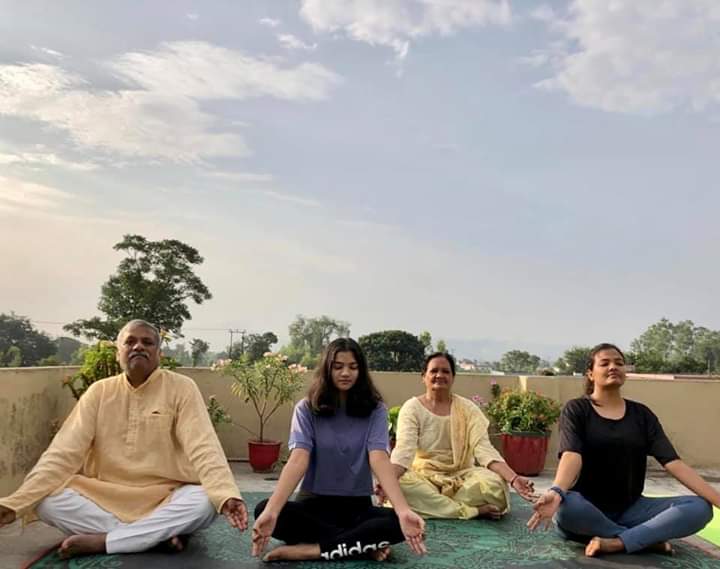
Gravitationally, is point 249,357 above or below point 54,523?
above

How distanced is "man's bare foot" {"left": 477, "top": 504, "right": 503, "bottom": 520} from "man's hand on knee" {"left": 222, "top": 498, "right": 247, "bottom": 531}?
6.22 ft

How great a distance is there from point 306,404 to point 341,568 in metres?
0.82

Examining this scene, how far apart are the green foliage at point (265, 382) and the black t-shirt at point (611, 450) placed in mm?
3620

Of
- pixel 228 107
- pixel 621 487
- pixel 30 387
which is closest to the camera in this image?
pixel 621 487

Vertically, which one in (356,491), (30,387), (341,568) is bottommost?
(341,568)

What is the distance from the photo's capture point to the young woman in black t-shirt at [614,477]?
12.8ft

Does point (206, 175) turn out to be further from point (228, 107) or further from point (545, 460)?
point (545, 460)

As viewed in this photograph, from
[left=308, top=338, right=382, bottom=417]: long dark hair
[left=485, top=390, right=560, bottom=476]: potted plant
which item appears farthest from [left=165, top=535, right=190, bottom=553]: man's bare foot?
[left=485, top=390, right=560, bottom=476]: potted plant

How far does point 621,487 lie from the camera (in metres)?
4.05

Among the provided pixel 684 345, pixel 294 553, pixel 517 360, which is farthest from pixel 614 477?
pixel 684 345

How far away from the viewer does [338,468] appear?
3.76 m

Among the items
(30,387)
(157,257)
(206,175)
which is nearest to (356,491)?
(30,387)

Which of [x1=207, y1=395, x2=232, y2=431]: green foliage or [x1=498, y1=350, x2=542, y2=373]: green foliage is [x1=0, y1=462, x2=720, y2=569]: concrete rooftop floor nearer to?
[x1=207, y1=395, x2=232, y2=431]: green foliage

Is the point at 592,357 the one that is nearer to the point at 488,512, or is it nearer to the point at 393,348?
the point at 488,512
